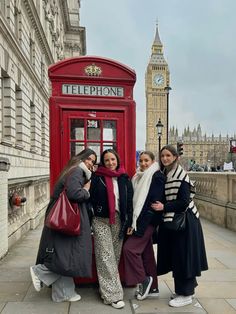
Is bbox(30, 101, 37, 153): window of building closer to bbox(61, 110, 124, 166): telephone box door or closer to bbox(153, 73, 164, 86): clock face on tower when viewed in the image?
bbox(61, 110, 124, 166): telephone box door

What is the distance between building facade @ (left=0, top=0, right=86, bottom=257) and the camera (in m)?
8.90

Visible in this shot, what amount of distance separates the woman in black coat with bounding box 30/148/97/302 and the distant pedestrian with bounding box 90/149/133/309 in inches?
6.5

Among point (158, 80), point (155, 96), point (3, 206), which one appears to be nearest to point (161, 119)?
point (155, 96)

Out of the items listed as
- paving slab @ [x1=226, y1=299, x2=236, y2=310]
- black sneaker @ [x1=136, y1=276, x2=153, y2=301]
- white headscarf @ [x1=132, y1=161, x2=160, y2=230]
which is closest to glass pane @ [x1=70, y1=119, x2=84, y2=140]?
white headscarf @ [x1=132, y1=161, x2=160, y2=230]

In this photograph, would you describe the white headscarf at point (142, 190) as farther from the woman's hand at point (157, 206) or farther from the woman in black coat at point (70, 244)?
the woman in black coat at point (70, 244)

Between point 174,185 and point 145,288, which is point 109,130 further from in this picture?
point 145,288

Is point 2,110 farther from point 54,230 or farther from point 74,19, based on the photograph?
point 74,19

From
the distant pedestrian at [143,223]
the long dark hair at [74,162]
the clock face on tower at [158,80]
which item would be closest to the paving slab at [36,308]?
the distant pedestrian at [143,223]

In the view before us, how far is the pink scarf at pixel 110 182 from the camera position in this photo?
4707mm

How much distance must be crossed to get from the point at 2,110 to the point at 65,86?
8130 millimetres

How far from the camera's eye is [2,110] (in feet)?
42.6

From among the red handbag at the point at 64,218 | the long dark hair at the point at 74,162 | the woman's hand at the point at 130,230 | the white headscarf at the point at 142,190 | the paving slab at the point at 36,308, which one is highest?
the long dark hair at the point at 74,162

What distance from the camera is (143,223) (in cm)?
470

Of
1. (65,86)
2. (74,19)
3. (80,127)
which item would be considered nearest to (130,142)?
(80,127)
